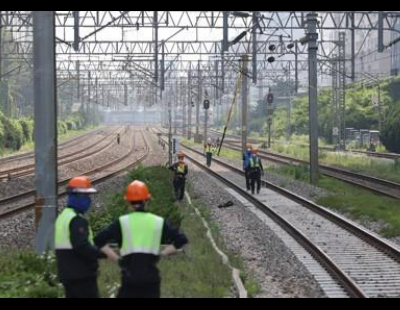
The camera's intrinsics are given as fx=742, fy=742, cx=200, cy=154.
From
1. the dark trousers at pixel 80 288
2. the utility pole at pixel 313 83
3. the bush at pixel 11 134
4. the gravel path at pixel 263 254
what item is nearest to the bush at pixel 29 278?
the dark trousers at pixel 80 288

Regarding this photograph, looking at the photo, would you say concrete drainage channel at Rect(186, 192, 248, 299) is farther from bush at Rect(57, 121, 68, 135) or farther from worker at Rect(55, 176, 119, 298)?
bush at Rect(57, 121, 68, 135)

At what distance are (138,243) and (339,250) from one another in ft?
29.8

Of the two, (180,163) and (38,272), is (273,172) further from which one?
(38,272)

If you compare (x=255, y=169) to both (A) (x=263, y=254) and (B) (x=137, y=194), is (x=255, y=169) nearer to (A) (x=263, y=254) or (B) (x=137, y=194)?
(A) (x=263, y=254)

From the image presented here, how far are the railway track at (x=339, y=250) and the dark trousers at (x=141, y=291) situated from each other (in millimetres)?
4848

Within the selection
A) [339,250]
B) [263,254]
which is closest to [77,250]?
[263,254]

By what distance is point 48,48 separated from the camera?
11672mm

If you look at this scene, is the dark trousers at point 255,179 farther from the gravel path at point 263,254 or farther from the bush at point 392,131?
the bush at point 392,131

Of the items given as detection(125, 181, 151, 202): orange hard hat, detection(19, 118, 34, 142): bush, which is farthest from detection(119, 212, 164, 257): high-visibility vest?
detection(19, 118, 34, 142): bush

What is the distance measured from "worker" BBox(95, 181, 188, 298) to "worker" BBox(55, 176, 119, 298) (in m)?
0.13

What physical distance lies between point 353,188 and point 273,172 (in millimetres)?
9381

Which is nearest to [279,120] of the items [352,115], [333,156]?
[352,115]

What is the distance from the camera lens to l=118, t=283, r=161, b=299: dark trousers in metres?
6.92
